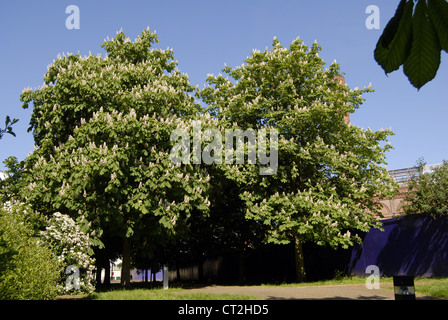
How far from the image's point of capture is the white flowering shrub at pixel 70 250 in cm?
1489

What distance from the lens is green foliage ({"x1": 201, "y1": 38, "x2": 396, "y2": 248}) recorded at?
20438 mm

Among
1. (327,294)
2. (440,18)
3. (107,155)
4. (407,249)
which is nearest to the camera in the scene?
(440,18)

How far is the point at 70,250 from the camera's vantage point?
15258 millimetres

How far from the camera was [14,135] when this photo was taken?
4.15 meters

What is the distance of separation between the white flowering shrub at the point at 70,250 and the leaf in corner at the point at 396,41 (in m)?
15.4

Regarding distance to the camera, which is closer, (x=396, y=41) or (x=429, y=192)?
(x=396, y=41)

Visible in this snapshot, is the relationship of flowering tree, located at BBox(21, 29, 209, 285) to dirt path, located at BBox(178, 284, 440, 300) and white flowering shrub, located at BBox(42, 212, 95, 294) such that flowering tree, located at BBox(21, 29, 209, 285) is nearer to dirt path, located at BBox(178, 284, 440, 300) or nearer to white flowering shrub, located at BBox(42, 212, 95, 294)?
white flowering shrub, located at BBox(42, 212, 95, 294)

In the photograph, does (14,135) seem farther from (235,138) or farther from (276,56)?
(276,56)

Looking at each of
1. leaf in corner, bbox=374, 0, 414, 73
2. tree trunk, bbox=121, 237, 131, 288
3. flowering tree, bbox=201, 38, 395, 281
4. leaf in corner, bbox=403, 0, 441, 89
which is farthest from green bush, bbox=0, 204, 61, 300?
flowering tree, bbox=201, 38, 395, 281

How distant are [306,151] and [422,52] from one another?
19.5 metres

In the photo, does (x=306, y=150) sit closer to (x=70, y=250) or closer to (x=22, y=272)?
(x=70, y=250)

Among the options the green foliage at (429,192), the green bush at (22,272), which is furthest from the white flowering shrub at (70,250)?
the green foliage at (429,192)

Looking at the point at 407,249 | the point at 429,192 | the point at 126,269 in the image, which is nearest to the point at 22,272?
the point at 126,269
